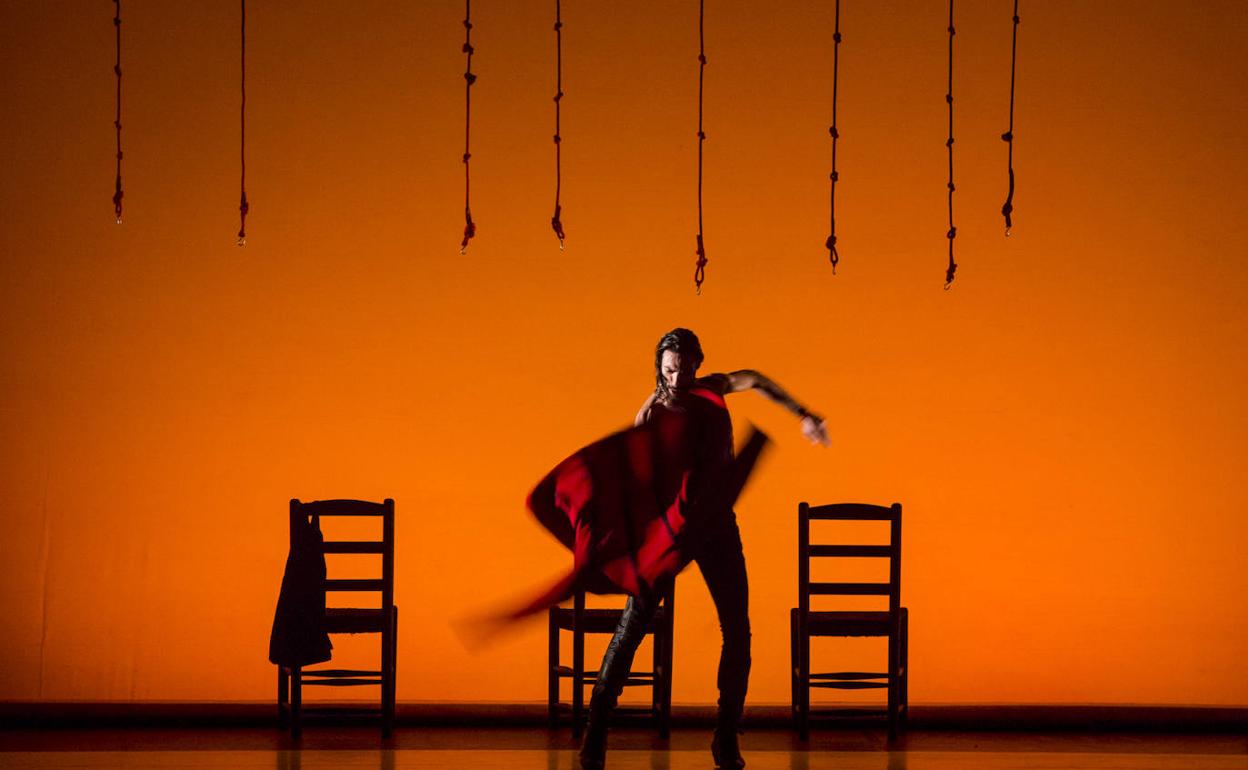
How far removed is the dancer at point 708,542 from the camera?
13.6 ft

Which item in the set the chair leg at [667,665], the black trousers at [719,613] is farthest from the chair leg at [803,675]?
the black trousers at [719,613]

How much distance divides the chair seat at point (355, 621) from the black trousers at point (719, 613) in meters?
1.17

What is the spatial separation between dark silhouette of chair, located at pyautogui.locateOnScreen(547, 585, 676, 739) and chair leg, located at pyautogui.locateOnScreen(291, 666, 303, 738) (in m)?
0.89

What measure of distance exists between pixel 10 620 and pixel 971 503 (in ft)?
12.2

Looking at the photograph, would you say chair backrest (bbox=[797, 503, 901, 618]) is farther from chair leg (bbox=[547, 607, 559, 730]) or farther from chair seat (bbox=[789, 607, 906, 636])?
chair leg (bbox=[547, 607, 559, 730])

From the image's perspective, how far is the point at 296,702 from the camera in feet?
17.1

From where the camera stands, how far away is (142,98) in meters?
5.91

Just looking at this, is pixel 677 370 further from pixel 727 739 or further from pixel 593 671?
pixel 593 671

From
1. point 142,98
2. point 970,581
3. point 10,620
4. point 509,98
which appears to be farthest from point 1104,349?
point 10,620

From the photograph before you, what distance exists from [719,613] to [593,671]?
1.43 metres

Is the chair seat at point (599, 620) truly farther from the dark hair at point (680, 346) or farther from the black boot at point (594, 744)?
the dark hair at point (680, 346)

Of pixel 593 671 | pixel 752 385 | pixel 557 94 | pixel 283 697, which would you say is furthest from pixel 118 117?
pixel 752 385

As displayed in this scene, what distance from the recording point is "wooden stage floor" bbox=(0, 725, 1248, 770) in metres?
4.77

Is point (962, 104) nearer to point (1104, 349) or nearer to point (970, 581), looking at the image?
point (1104, 349)
